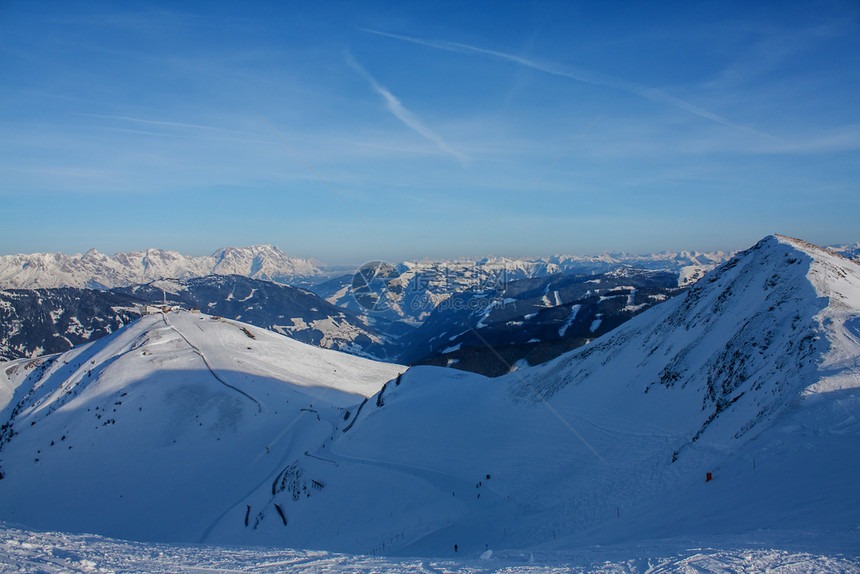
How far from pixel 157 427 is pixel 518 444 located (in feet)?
151

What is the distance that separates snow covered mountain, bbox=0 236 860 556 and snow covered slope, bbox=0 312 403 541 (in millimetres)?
293

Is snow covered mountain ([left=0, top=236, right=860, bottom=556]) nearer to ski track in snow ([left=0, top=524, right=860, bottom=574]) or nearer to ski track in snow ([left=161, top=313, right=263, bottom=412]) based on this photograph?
ski track in snow ([left=161, top=313, right=263, bottom=412])

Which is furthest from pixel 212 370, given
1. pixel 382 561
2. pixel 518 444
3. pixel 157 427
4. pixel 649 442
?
pixel 649 442

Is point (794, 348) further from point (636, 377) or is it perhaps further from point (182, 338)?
point (182, 338)

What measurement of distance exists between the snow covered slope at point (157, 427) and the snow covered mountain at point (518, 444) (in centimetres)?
29

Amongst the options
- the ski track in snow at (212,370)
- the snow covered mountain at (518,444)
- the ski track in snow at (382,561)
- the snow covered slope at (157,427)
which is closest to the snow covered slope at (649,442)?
the snow covered mountain at (518,444)

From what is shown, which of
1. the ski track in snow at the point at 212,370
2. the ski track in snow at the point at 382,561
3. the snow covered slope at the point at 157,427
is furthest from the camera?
the ski track in snow at the point at 212,370

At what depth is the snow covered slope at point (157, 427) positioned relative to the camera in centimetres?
3800

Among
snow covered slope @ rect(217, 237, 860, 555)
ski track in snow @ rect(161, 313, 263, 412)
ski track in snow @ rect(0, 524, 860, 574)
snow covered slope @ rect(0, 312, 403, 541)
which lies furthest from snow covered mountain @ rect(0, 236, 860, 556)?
ski track in snow @ rect(0, 524, 860, 574)

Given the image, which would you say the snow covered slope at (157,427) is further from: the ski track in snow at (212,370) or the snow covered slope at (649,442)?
the snow covered slope at (649,442)

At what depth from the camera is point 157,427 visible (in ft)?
166

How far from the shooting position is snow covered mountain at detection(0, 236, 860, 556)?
15188 millimetres

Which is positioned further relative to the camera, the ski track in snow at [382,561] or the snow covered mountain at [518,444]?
the snow covered mountain at [518,444]

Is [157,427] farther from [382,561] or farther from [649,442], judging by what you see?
[649,442]
